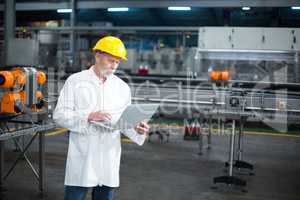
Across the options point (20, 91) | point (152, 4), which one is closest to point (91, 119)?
point (20, 91)

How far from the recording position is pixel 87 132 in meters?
2.01

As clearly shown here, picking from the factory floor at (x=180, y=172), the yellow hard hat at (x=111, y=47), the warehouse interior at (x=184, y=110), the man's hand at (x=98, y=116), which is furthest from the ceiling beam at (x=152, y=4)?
the man's hand at (x=98, y=116)

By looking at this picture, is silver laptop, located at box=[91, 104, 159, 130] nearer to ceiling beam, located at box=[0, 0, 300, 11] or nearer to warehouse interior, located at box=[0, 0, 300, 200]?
warehouse interior, located at box=[0, 0, 300, 200]

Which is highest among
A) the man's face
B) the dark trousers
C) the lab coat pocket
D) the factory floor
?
the man's face

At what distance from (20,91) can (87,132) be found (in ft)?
5.34

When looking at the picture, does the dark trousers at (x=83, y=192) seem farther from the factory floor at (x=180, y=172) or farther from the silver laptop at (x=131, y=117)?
the factory floor at (x=180, y=172)

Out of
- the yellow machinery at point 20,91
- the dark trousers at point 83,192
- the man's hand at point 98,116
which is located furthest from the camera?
the yellow machinery at point 20,91

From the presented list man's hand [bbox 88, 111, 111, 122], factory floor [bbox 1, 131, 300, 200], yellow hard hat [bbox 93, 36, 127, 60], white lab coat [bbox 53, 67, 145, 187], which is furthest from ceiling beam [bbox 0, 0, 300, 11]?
man's hand [bbox 88, 111, 111, 122]

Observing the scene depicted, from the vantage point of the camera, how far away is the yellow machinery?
3.14 metres

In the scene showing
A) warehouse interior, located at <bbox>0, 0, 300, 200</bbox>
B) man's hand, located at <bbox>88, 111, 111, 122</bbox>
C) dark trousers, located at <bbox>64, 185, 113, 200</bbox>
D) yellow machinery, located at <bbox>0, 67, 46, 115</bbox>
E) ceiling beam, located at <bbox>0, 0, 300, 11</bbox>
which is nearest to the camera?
man's hand, located at <bbox>88, 111, 111, 122</bbox>

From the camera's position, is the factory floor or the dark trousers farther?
the factory floor

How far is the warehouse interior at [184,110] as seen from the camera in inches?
147

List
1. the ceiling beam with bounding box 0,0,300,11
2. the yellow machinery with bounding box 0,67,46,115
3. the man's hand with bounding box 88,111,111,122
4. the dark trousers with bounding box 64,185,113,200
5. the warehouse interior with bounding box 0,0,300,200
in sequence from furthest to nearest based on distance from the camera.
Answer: the ceiling beam with bounding box 0,0,300,11 < the warehouse interior with bounding box 0,0,300,200 < the yellow machinery with bounding box 0,67,46,115 < the dark trousers with bounding box 64,185,113,200 < the man's hand with bounding box 88,111,111,122

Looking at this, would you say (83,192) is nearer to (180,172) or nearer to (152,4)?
(180,172)
